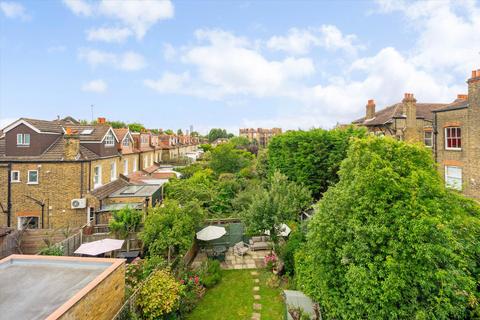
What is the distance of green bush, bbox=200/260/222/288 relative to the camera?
13849 mm

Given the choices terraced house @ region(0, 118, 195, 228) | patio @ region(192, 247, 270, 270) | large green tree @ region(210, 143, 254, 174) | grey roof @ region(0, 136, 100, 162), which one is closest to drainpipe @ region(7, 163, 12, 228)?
terraced house @ region(0, 118, 195, 228)

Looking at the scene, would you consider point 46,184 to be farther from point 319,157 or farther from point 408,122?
point 408,122

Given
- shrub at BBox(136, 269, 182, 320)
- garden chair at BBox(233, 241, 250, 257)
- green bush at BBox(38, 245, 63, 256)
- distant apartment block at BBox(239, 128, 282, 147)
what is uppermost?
distant apartment block at BBox(239, 128, 282, 147)

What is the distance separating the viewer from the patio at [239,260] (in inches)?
651

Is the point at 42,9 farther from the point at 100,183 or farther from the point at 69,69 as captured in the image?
the point at 100,183

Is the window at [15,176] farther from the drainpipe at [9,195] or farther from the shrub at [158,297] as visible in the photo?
the shrub at [158,297]

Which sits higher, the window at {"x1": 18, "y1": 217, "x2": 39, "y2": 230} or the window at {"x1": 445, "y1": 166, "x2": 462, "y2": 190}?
the window at {"x1": 445, "y1": 166, "x2": 462, "y2": 190}

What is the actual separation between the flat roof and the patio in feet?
27.9

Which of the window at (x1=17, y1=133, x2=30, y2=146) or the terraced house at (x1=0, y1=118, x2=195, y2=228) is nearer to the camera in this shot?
the terraced house at (x1=0, y1=118, x2=195, y2=228)

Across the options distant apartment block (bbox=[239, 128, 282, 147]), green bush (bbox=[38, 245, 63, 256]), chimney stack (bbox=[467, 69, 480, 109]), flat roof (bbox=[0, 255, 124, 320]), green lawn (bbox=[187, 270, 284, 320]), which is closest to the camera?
flat roof (bbox=[0, 255, 124, 320])

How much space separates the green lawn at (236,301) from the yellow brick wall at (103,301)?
439 centimetres

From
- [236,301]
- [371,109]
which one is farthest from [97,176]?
[371,109]

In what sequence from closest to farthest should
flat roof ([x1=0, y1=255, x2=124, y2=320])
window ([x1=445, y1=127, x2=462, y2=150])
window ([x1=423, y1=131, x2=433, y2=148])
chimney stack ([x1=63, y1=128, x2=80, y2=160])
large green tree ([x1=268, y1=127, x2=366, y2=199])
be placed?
flat roof ([x1=0, y1=255, x2=124, y2=320])
window ([x1=445, y1=127, x2=462, y2=150])
chimney stack ([x1=63, y1=128, x2=80, y2=160])
large green tree ([x1=268, y1=127, x2=366, y2=199])
window ([x1=423, y1=131, x2=433, y2=148])

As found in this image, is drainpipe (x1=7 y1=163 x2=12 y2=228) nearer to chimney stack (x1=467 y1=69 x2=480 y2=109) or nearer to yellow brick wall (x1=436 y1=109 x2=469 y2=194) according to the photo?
yellow brick wall (x1=436 y1=109 x2=469 y2=194)
